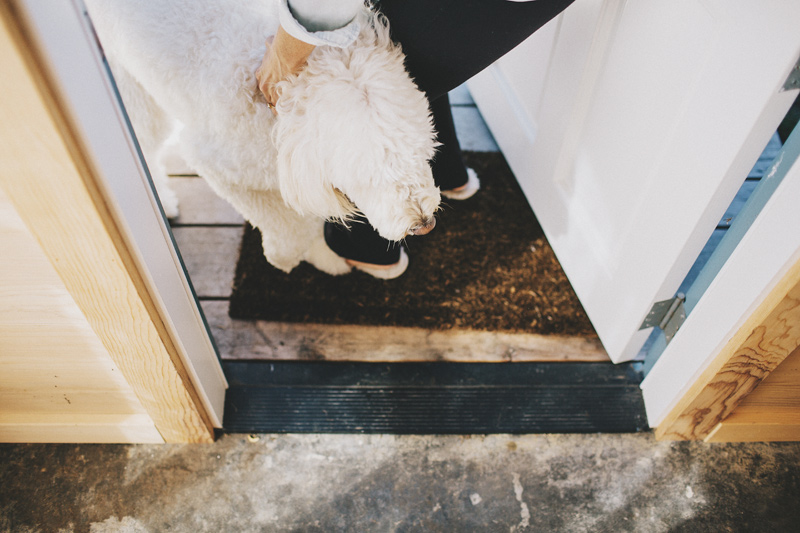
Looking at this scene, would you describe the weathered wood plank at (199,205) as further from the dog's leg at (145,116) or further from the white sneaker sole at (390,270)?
the white sneaker sole at (390,270)

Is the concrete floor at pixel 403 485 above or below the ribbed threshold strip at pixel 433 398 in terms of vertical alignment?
below

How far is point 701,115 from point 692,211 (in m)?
0.16

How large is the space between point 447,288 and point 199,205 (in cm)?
82

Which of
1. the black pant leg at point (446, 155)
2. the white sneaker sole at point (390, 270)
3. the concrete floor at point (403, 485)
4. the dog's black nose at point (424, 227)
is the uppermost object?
the dog's black nose at point (424, 227)

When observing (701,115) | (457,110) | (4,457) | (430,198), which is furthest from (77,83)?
(457,110)

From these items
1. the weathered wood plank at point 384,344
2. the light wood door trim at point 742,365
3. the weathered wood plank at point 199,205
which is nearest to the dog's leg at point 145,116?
the weathered wood plank at point 199,205

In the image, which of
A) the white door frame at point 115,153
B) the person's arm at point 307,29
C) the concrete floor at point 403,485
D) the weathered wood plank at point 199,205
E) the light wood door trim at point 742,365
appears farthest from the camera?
the weathered wood plank at point 199,205

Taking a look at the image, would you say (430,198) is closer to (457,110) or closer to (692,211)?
(692,211)

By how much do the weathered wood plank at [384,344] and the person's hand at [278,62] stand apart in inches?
25.0

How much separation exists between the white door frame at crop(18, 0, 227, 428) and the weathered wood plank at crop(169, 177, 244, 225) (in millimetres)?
635

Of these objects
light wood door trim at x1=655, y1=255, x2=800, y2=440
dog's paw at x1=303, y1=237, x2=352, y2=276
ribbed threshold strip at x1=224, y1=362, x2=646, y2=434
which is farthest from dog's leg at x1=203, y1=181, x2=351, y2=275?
light wood door trim at x1=655, y1=255, x2=800, y2=440

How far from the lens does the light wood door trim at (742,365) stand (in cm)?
83

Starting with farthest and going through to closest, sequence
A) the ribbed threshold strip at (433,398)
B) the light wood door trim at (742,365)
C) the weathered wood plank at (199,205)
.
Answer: the weathered wood plank at (199,205)
the ribbed threshold strip at (433,398)
the light wood door trim at (742,365)

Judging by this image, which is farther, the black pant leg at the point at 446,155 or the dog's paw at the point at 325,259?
the dog's paw at the point at 325,259
